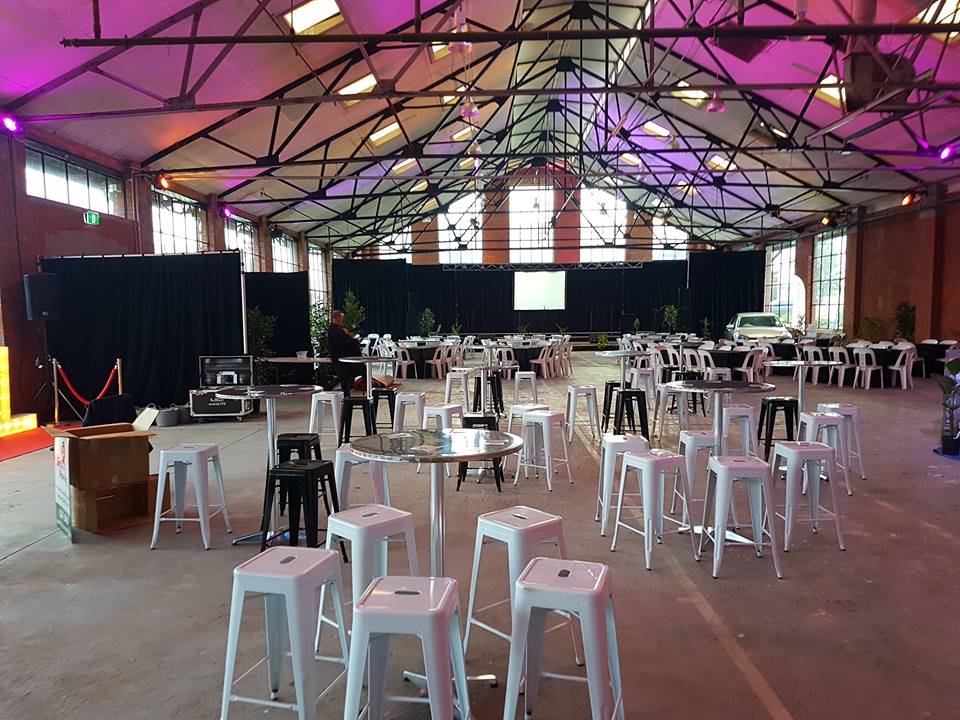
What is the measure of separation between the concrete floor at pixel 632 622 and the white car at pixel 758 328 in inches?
431

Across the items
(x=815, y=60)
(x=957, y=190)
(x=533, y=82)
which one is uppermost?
(x=533, y=82)

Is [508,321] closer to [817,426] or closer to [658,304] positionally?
[658,304]

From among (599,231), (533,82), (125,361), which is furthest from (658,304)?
(125,361)

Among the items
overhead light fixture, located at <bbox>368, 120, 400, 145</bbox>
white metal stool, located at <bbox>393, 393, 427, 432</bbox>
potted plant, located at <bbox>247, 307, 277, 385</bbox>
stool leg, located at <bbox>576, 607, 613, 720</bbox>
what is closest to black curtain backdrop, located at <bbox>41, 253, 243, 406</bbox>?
potted plant, located at <bbox>247, 307, 277, 385</bbox>

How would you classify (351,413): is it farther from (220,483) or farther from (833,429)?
(833,429)

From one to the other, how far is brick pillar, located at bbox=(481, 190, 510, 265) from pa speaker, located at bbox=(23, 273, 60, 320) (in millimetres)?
15589

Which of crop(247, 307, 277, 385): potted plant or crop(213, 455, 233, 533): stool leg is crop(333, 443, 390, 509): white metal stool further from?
crop(247, 307, 277, 385): potted plant

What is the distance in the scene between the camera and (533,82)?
1493cm

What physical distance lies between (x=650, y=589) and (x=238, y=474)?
369 cm

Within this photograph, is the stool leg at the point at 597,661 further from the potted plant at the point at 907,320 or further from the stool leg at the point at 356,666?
the potted plant at the point at 907,320

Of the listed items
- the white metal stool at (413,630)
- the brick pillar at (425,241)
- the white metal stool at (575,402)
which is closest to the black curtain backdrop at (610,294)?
the brick pillar at (425,241)

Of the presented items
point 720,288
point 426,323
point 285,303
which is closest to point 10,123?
point 285,303

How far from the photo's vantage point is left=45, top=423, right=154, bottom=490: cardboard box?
3.77 meters

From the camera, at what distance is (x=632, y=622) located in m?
2.75
